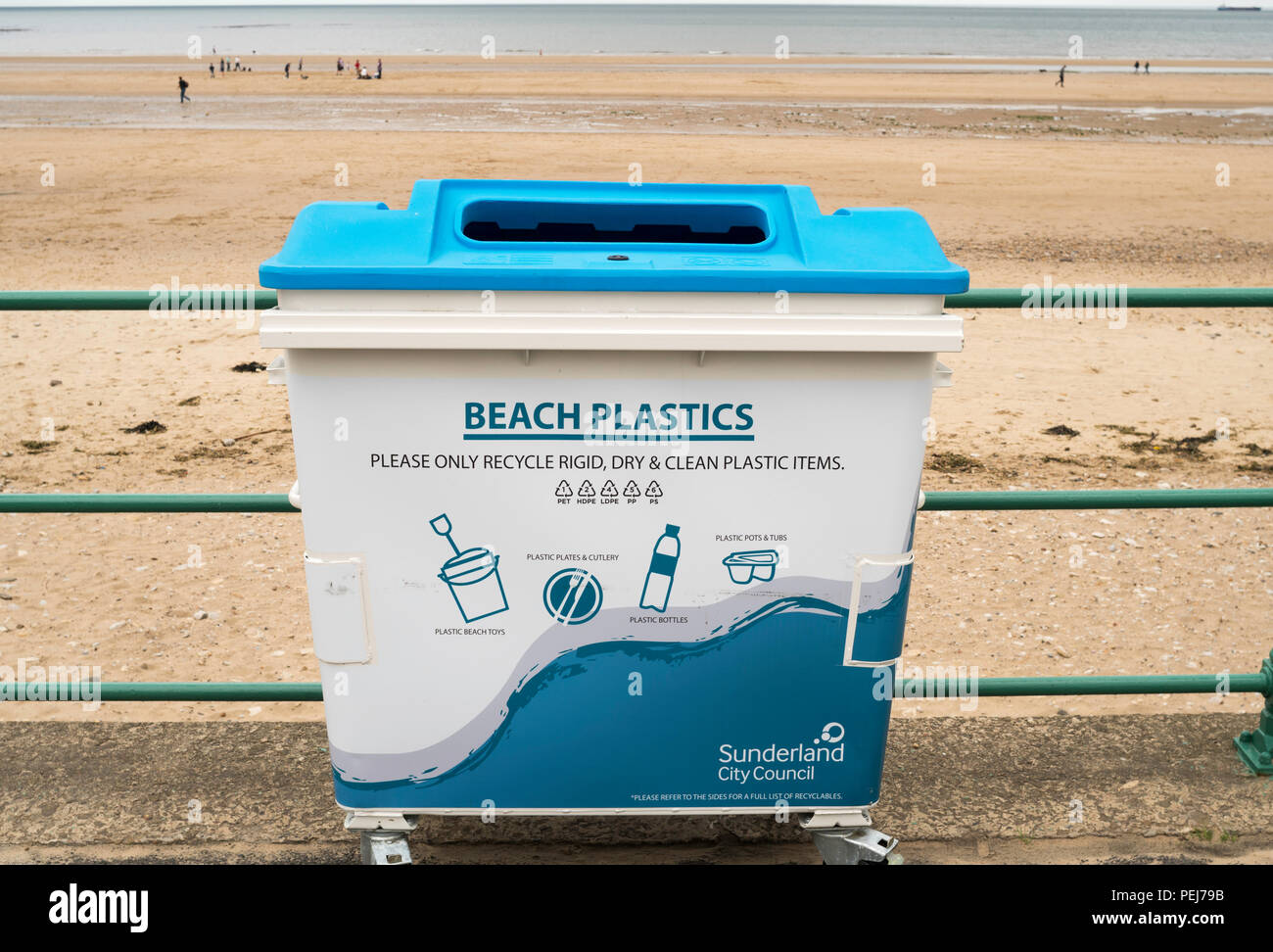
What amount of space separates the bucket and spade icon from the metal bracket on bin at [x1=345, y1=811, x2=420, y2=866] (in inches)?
18.3

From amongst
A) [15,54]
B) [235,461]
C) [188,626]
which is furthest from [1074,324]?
[15,54]

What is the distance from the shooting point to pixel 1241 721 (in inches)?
113

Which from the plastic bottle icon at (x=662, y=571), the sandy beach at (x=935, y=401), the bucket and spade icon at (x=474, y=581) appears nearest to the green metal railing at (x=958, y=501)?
the bucket and spade icon at (x=474, y=581)

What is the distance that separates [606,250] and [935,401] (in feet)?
19.6

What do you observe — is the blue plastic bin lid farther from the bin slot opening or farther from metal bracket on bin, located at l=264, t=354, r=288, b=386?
metal bracket on bin, located at l=264, t=354, r=288, b=386

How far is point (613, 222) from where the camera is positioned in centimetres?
221

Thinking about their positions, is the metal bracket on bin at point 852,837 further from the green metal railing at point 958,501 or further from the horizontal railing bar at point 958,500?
the horizontal railing bar at point 958,500

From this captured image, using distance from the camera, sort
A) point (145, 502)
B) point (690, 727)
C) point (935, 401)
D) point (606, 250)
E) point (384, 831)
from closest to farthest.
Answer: point (606, 250) → point (690, 727) → point (384, 831) → point (145, 502) → point (935, 401)

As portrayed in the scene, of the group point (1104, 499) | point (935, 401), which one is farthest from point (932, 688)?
point (935, 401)

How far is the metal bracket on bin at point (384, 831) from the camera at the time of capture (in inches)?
85.4

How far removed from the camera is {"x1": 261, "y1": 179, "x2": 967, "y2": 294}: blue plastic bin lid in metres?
1.82

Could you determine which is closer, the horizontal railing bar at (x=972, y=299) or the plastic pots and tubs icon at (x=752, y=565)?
the plastic pots and tubs icon at (x=752, y=565)

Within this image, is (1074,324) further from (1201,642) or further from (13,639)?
(13,639)

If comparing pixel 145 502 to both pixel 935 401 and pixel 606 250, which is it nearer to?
pixel 606 250
